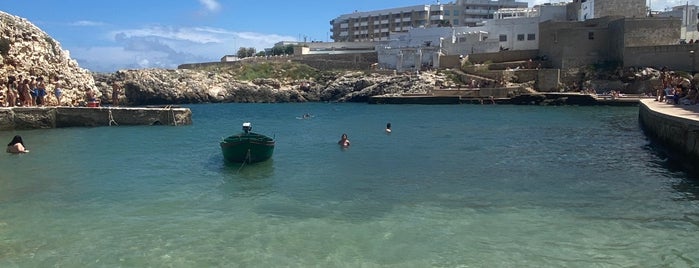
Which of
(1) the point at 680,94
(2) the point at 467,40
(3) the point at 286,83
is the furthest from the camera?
(3) the point at 286,83

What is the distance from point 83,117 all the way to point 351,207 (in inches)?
996

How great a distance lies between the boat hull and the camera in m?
19.3

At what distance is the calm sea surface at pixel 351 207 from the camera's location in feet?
31.4

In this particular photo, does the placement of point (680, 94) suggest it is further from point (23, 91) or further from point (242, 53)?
point (242, 53)

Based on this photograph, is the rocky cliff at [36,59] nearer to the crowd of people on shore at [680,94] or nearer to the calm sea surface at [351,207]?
the calm sea surface at [351,207]

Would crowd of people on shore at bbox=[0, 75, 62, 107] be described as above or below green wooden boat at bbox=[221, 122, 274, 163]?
above

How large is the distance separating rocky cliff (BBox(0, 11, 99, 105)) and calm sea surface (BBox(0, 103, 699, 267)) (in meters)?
9.80

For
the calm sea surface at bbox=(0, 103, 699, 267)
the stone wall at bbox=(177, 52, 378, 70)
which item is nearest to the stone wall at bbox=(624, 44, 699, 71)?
the calm sea surface at bbox=(0, 103, 699, 267)

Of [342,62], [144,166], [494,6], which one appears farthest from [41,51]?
[494,6]

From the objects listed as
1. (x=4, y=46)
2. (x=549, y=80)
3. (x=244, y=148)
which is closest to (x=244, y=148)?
(x=244, y=148)

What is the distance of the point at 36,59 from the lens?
1330 inches

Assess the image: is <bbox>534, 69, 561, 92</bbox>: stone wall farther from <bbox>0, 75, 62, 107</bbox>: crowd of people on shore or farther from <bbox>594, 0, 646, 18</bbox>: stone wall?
<bbox>0, 75, 62, 107</bbox>: crowd of people on shore

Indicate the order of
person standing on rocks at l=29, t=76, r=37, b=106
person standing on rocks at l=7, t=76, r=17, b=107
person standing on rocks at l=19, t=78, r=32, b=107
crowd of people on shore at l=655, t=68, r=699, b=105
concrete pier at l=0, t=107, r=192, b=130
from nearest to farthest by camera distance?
crowd of people on shore at l=655, t=68, r=699, b=105 → concrete pier at l=0, t=107, r=192, b=130 → person standing on rocks at l=7, t=76, r=17, b=107 → person standing on rocks at l=19, t=78, r=32, b=107 → person standing on rocks at l=29, t=76, r=37, b=106

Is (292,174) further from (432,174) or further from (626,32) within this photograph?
(626,32)
